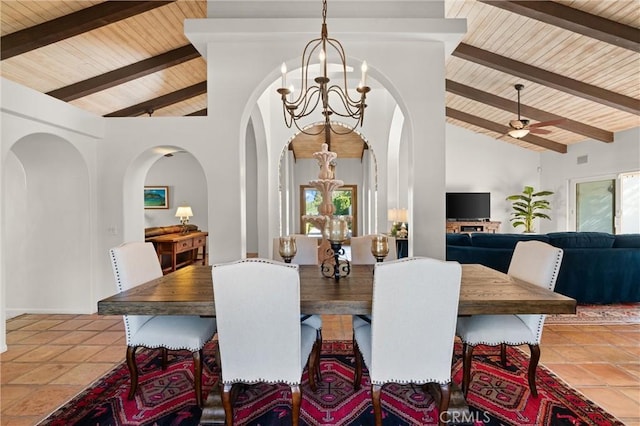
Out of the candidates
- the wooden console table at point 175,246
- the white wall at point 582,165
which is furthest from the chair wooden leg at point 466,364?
the white wall at point 582,165

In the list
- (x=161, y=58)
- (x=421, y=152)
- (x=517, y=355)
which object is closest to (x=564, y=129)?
(x=421, y=152)

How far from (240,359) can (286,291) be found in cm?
44

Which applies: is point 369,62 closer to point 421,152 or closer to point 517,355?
point 421,152

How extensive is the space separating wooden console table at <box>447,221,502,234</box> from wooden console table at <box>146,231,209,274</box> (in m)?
5.97

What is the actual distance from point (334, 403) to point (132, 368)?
1271mm

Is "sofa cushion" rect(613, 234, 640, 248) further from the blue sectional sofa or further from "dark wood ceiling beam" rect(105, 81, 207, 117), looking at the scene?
"dark wood ceiling beam" rect(105, 81, 207, 117)

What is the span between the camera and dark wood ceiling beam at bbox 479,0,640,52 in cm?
362

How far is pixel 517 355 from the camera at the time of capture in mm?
2734

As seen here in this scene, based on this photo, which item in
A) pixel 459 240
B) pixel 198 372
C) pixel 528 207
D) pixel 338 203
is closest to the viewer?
pixel 198 372

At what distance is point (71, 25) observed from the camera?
3.46 meters

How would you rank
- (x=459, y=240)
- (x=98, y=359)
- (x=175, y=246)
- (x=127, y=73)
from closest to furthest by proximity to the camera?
(x=98, y=359) < (x=459, y=240) < (x=127, y=73) < (x=175, y=246)

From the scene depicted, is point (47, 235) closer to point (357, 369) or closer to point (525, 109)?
point (357, 369)

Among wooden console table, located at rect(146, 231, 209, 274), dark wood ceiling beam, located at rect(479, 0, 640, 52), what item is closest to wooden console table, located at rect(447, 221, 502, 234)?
dark wood ceiling beam, located at rect(479, 0, 640, 52)

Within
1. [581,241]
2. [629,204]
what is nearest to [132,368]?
[581,241]
